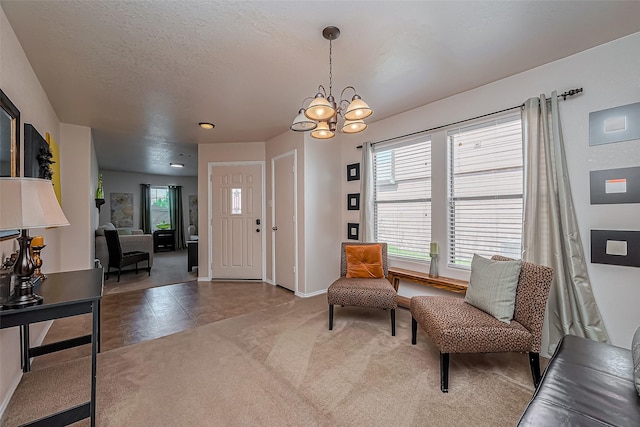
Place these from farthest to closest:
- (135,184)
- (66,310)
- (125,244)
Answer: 1. (135,184)
2. (125,244)
3. (66,310)

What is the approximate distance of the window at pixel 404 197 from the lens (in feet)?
10.9

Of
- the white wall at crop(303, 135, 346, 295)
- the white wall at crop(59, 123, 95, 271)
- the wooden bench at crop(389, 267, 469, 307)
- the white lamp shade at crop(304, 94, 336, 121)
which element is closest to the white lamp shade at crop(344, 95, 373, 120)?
the white lamp shade at crop(304, 94, 336, 121)

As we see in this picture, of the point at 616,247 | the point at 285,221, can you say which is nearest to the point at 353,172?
the point at 285,221

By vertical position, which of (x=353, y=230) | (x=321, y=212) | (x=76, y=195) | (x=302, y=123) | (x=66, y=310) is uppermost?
(x=302, y=123)

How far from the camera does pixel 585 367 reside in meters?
1.36

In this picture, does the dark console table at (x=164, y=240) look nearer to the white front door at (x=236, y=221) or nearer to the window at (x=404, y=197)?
the white front door at (x=236, y=221)

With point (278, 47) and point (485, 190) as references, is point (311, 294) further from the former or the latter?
point (278, 47)

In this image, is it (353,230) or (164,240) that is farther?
(164,240)

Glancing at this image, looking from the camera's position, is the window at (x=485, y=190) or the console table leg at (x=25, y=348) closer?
the console table leg at (x=25, y=348)

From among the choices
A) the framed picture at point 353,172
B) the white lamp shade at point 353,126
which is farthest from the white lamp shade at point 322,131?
the framed picture at point 353,172

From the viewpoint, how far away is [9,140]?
67.1 inches

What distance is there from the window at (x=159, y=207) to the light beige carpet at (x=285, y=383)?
7263 millimetres

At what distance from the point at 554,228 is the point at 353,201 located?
2.33 meters

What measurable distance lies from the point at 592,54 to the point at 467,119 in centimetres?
95
